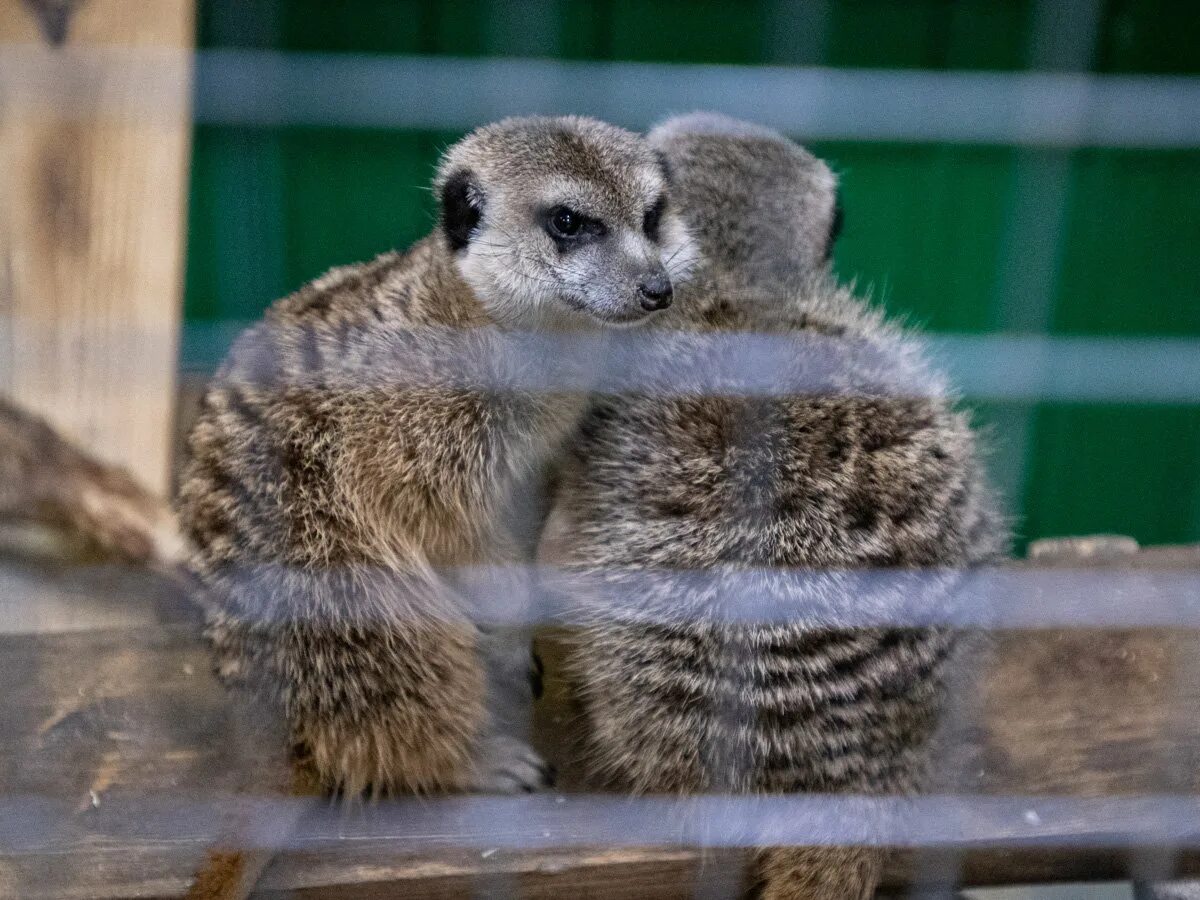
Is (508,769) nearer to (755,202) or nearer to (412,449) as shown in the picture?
(412,449)

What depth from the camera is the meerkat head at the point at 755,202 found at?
173 cm

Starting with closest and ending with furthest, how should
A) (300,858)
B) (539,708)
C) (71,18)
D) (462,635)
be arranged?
(300,858) → (462,635) → (539,708) → (71,18)

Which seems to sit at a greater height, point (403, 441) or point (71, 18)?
point (71, 18)

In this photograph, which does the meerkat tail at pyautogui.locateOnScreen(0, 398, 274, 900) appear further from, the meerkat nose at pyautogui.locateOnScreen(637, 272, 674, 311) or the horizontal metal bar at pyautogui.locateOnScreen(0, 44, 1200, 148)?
the meerkat nose at pyautogui.locateOnScreen(637, 272, 674, 311)

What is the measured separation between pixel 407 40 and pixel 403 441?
1.28 m

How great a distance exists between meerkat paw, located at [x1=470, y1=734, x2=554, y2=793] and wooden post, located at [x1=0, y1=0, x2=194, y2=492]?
970mm

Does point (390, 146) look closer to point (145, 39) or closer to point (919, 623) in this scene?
point (145, 39)

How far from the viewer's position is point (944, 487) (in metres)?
1.53

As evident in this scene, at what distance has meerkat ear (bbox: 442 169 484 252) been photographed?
162 centimetres

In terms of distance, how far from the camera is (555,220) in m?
1.60

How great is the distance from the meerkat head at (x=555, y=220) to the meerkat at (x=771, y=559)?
0.12 metres

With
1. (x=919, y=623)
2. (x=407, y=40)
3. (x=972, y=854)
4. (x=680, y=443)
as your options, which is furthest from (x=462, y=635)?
(x=407, y=40)

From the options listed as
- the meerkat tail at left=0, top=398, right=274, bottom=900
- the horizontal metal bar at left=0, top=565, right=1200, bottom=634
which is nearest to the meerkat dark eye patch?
the horizontal metal bar at left=0, top=565, right=1200, bottom=634

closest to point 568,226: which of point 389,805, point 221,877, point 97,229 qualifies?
point 389,805
